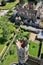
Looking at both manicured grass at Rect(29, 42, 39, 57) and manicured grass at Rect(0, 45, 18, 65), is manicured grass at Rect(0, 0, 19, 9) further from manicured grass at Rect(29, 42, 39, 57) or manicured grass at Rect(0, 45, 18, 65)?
manicured grass at Rect(0, 45, 18, 65)

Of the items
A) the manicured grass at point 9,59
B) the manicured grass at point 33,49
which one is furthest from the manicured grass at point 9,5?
the manicured grass at point 9,59

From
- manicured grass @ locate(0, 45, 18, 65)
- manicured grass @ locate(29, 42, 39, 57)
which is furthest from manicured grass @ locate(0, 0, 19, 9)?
manicured grass @ locate(0, 45, 18, 65)

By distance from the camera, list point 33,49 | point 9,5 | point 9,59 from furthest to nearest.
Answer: point 9,5
point 33,49
point 9,59

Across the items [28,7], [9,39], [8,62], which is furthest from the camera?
[28,7]

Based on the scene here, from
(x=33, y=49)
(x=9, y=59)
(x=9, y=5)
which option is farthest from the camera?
(x=9, y=5)

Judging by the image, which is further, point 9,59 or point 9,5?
point 9,5

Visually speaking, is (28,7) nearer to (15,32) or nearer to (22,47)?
(15,32)

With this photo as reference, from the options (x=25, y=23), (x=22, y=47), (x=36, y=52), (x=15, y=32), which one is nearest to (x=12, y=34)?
(x=15, y=32)

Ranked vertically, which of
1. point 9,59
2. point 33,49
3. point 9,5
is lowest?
point 9,59

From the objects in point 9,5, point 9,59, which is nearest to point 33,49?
point 9,59

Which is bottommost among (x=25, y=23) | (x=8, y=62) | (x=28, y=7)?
(x=8, y=62)

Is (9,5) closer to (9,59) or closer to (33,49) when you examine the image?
(33,49)
